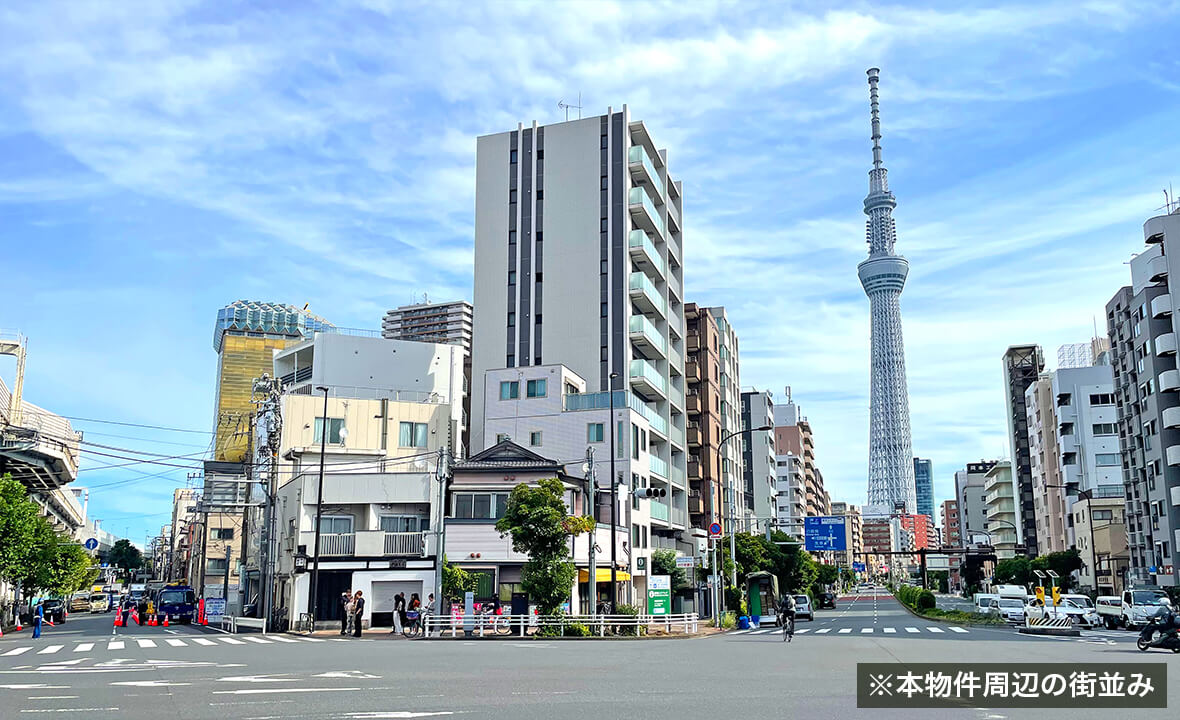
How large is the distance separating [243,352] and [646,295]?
6537 centimetres

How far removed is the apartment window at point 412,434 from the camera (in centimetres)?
6238

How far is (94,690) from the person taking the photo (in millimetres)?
14953

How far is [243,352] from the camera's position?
114m

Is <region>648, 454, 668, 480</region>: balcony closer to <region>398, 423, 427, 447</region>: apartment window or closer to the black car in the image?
<region>398, 423, 427, 447</region>: apartment window

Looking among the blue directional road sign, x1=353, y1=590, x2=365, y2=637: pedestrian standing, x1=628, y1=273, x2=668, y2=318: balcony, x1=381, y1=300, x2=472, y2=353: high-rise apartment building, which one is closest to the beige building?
the blue directional road sign

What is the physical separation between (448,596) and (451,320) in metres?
122

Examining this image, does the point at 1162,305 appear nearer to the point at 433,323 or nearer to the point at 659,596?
the point at 659,596

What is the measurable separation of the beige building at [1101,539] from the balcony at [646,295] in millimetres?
41940

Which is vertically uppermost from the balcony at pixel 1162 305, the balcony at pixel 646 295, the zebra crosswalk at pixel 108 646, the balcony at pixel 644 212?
the balcony at pixel 644 212

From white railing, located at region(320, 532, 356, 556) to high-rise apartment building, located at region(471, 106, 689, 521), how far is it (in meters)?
21.2

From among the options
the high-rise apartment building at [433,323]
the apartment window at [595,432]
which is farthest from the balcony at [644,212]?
the high-rise apartment building at [433,323]

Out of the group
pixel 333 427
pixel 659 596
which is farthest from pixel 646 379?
pixel 659 596

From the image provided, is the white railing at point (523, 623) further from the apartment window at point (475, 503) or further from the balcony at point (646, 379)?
the balcony at point (646, 379)

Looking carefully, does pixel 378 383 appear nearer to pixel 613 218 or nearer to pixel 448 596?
pixel 613 218
